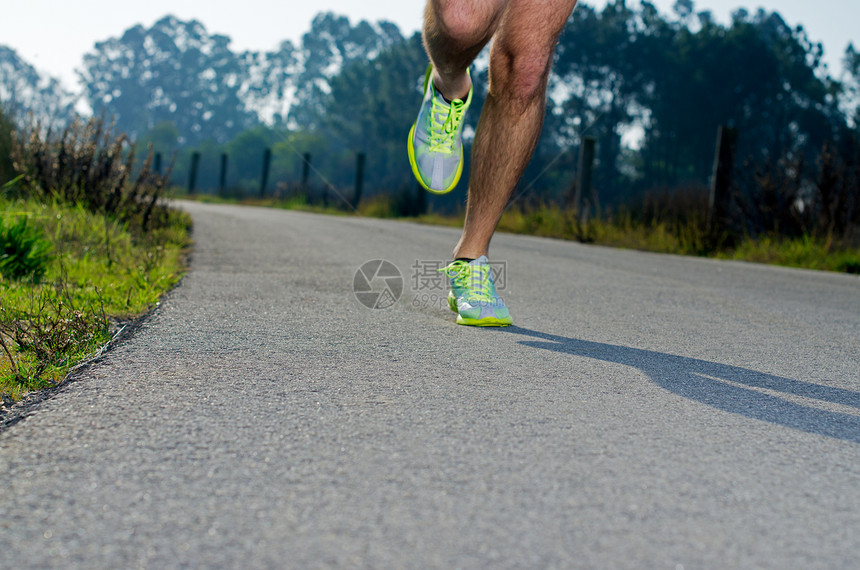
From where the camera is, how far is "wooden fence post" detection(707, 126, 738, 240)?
8805mm

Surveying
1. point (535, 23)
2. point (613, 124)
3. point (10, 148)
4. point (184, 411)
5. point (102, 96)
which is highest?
point (102, 96)

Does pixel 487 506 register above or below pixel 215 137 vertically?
below

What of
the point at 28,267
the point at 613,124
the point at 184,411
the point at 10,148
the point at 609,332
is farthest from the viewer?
the point at 613,124

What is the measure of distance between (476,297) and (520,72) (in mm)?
849

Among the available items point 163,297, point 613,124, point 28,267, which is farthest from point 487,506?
point 613,124

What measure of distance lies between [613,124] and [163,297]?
141ft

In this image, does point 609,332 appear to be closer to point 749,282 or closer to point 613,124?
point 749,282

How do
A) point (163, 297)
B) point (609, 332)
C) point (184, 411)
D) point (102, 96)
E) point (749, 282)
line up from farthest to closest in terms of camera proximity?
point (102, 96) → point (749, 282) → point (163, 297) → point (609, 332) → point (184, 411)

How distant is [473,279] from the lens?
277 centimetres

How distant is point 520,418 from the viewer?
4.86 ft

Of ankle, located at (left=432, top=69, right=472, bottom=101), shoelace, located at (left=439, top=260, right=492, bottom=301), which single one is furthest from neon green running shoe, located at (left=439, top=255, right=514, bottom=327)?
ankle, located at (left=432, top=69, right=472, bottom=101)

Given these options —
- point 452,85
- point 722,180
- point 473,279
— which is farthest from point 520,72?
point 722,180

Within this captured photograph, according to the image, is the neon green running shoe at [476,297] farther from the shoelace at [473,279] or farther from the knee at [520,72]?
the knee at [520,72]

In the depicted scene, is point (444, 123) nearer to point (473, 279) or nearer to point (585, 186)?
point (473, 279)
